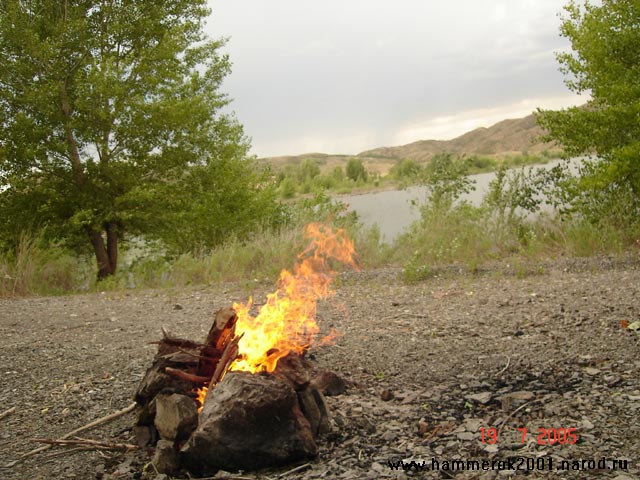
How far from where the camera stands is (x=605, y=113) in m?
8.43

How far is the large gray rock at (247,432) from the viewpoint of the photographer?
2838 mm

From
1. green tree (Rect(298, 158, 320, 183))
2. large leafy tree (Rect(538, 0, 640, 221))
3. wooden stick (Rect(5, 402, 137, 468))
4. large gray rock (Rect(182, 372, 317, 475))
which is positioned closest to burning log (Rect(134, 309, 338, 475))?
large gray rock (Rect(182, 372, 317, 475))

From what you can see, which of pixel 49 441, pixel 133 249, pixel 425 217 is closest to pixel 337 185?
pixel 133 249

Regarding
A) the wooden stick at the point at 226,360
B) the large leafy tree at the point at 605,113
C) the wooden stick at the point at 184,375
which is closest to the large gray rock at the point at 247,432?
the wooden stick at the point at 226,360

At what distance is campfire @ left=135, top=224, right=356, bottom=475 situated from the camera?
112 inches

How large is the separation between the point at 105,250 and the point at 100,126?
8.62ft

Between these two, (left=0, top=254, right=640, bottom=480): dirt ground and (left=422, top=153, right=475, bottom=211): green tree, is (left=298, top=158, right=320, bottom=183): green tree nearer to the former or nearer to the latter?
(left=422, top=153, right=475, bottom=211): green tree

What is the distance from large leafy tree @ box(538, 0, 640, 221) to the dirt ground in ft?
7.16

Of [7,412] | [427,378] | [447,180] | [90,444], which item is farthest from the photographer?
[447,180]

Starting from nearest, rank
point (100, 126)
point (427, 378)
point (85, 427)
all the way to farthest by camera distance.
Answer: point (85, 427)
point (427, 378)
point (100, 126)

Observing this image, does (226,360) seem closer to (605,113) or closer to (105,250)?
(605,113)

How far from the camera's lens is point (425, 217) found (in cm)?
1069

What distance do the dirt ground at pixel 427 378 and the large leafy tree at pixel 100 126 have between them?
15.3 feet
